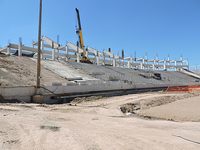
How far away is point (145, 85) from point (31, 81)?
18588mm

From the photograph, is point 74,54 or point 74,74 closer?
point 74,74

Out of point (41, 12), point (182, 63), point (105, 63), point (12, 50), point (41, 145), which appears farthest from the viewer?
point (182, 63)

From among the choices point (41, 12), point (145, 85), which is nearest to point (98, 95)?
point (41, 12)

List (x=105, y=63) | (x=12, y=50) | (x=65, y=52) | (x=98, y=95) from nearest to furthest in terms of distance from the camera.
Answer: (x=98, y=95) < (x=12, y=50) < (x=65, y=52) < (x=105, y=63)

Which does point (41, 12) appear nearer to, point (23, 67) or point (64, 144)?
point (23, 67)

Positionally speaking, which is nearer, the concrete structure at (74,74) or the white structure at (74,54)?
the concrete structure at (74,74)

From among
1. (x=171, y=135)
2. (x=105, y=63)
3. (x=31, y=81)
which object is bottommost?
(x=171, y=135)

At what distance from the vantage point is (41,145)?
272 inches

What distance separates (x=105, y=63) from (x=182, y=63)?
35726mm

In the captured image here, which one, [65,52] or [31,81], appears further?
[65,52]

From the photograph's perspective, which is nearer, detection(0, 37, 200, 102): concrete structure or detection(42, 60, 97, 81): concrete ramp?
Result: detection(0, 37, 200, 102): concrete structure

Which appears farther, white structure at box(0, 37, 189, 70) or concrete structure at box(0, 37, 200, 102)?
white structure at box(0, 37, 189, 70)

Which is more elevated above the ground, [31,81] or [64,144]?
[31,81]

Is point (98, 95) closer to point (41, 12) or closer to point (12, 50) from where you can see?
point (41, 12)
